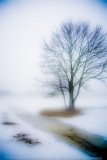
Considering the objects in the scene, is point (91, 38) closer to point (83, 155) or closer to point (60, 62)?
point (60, 62)

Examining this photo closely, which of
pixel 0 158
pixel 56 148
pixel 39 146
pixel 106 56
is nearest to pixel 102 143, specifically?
pixel 56 148

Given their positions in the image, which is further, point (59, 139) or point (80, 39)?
point (80, 39)

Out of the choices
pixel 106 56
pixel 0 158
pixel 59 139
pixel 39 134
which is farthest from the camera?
pixel 106 56

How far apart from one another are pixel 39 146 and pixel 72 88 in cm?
1281

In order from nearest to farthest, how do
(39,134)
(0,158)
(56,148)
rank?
(0,158) → (56,148) → (39,134)

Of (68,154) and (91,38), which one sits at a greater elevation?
(91,38)

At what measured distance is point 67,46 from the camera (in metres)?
20.7

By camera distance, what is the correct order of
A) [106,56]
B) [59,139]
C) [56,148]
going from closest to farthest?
1. [56,148]
2. [59,139]
3. [106,56]

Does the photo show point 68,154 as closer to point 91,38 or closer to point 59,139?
point 59,139

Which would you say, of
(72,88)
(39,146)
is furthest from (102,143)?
(72,88)

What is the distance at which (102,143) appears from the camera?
27.6ft

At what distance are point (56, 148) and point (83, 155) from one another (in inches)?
59.4

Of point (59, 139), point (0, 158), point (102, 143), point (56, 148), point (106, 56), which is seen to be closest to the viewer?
point (0, 158)

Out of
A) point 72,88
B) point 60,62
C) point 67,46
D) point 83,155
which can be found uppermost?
point 67,46
